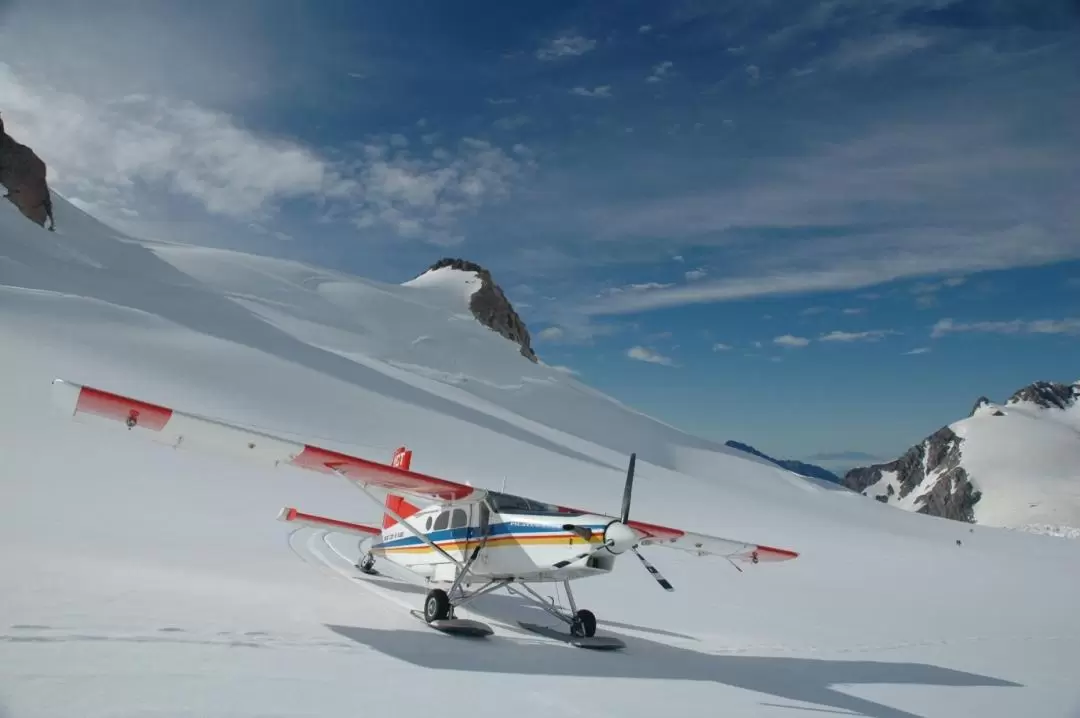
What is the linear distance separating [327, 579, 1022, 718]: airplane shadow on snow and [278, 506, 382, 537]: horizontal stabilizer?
428 cm

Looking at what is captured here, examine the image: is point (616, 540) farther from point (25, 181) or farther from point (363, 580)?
point (25, 181)

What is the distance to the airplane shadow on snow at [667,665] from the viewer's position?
23.2ft

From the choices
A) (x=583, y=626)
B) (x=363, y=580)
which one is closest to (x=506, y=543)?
(x=583, y=626)

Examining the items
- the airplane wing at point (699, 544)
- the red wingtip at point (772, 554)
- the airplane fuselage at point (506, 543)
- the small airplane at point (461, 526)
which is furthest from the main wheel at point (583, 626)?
the red wingtip at point (772, 554)

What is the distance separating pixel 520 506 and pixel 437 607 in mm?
1633

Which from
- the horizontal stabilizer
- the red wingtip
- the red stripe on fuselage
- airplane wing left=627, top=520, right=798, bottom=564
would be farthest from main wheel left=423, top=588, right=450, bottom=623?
the red wingtip

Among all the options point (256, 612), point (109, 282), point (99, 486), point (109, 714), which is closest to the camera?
point (109, 714)

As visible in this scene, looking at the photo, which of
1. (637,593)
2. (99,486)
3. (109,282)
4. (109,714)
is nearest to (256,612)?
(109,714)

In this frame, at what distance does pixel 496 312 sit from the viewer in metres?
94.9

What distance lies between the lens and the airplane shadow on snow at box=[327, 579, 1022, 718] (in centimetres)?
706

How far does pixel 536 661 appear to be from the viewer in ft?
24.9

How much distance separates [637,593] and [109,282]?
44.8 meters

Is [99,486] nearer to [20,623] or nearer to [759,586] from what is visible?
[20,623]

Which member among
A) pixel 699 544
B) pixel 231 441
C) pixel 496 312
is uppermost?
pixel 496 312
